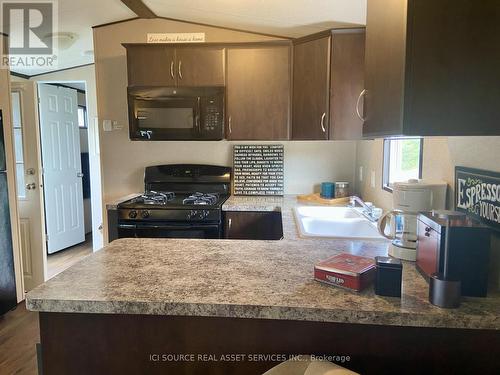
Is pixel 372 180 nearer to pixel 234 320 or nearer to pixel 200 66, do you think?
pixel 200 66

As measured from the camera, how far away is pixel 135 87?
8.78 ft

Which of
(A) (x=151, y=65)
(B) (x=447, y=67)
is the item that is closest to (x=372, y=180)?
(B) (x=447, y=67)

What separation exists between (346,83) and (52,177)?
12.1ft

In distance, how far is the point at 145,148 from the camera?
10.4 feet

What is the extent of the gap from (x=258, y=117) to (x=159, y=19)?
1.26 meters

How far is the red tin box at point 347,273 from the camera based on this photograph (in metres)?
1.02

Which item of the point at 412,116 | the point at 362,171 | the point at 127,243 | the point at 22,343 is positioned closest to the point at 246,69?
the point at 362,171

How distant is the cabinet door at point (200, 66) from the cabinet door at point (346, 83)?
0.88 m

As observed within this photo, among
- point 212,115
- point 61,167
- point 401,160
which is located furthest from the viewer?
point 61,167

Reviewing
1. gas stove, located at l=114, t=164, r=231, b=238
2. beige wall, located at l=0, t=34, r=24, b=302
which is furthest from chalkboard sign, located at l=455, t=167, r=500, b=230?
beige wall, located at l=0, t=34, r=24, b=302

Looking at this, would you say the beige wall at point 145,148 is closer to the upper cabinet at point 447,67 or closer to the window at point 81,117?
the upper cabinet at point 447,67

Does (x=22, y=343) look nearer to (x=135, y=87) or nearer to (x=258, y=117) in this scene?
(x=135, y=87)

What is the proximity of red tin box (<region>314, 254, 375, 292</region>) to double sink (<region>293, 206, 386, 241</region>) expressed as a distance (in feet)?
2.85

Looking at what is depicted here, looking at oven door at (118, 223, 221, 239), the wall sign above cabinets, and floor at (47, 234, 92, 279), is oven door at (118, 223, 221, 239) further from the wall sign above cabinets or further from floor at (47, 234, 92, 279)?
floor at (47, 234, 92, 279)
